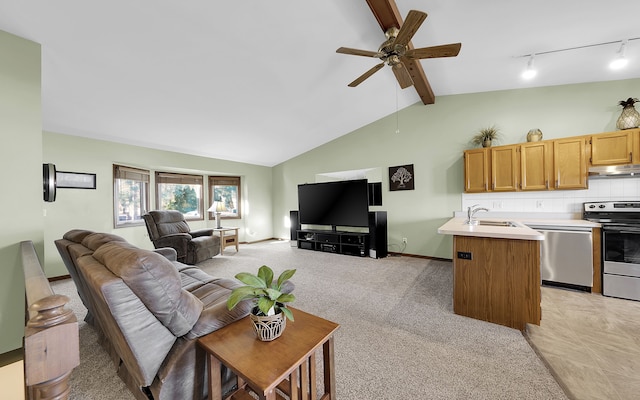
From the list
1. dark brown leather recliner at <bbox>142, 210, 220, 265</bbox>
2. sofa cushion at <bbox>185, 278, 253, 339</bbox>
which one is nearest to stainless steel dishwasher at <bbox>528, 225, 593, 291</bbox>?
sofa cushion at <bbox>185, 278, 253, 339</bbox>

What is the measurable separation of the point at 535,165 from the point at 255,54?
13.4ft

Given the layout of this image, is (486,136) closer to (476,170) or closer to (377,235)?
(476,170)

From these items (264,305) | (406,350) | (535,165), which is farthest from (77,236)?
(535,165)

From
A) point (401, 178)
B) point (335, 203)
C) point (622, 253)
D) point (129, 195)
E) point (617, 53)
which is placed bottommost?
point (622, 253)

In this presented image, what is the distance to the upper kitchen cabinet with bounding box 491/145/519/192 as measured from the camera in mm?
3461

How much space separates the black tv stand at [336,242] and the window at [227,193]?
1977 mm

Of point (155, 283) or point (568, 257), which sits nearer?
point (155, 283)

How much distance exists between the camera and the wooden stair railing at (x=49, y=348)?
59cm

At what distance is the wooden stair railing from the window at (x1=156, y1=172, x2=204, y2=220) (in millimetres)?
5192

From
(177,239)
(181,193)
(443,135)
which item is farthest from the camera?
(181,193)

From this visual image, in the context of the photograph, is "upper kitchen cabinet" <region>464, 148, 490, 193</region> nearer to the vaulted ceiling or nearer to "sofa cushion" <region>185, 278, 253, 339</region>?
the vaulted ceiling

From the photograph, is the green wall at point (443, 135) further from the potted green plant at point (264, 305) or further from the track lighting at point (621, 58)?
the potted green plant at point (264, 305)

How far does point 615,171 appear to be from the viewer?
2926 mm

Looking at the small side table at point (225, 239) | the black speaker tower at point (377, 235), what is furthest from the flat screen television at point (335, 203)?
the small side table at point (225, 239)
